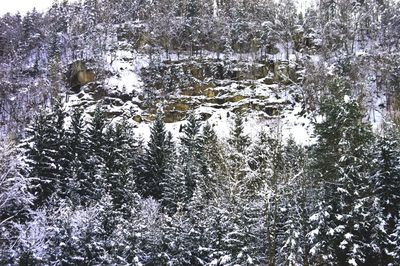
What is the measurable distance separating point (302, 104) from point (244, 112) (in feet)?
30.2

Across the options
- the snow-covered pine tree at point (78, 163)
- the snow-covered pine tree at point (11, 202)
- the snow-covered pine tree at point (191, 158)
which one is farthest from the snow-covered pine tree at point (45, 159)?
the snow-covered pine tree at point (191, 158)

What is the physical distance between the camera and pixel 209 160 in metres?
33.4

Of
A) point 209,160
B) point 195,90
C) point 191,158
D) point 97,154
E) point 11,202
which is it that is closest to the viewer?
point 11,202

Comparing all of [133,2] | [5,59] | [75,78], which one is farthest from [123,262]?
[133,2]

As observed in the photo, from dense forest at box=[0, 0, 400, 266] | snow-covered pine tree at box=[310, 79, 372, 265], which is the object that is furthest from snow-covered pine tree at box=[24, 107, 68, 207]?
snow-covered pine tree at box=[310, 79, 372, 265]

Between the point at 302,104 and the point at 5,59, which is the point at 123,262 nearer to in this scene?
the point at 302,104

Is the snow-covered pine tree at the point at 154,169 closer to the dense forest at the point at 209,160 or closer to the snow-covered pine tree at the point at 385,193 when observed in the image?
the dense forest at the point at 209,160

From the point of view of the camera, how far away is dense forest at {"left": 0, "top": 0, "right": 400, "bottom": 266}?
22578 mm

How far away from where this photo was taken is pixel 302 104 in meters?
66.6

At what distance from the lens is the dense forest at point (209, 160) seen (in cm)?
2258

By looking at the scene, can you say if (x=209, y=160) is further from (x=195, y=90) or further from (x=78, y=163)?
(x=195, y=90)

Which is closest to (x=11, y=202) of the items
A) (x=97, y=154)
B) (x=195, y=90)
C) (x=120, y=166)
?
(x=120, y=166)

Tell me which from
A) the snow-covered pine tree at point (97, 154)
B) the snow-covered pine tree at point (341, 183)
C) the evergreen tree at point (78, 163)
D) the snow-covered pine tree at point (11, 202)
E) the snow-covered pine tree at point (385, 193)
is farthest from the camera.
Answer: the snow-covered pine tree at point (97, 154)

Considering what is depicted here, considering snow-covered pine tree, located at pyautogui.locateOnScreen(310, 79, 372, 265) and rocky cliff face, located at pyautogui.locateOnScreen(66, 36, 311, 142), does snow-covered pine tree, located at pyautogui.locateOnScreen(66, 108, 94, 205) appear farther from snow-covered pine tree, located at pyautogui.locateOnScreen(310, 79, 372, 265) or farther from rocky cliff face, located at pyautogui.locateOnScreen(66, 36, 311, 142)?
rocky cliff face, located at pyautogui.locateOnScreen(66, 36, 311, 142)
